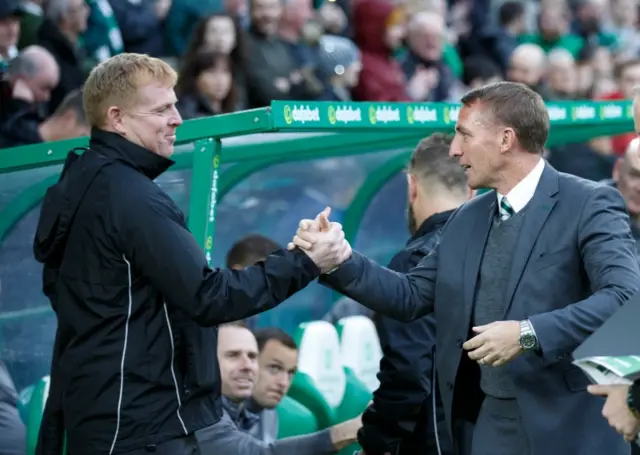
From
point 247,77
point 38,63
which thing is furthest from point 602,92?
point 38,63

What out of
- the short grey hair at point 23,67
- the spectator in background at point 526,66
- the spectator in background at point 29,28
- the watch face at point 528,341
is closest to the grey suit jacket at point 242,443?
the watch face at point 528,341

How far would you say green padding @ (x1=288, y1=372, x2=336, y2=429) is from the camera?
6.54m

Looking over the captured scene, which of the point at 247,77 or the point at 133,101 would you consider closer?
the point at 133,101

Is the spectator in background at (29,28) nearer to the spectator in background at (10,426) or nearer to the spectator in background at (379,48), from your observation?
the spectator in background at (379,48)

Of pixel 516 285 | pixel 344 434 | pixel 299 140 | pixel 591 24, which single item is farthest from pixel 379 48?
pixel 516 285

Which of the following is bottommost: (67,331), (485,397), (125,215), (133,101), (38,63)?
(485,397)

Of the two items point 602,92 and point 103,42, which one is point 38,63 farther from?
point 602,92

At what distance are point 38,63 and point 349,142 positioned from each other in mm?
2272

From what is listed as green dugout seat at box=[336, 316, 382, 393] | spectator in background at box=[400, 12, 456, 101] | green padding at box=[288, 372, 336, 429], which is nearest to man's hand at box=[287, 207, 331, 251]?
green padding at box=[288, 372, 336, 429]

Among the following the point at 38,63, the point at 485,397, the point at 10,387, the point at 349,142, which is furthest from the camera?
the point at 38,63

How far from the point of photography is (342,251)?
15.2ft

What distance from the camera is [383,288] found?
470 cm

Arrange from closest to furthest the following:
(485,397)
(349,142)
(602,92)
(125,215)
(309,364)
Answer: (125,215) < (485,397) < (349,142) < (309,364) < (602,92)

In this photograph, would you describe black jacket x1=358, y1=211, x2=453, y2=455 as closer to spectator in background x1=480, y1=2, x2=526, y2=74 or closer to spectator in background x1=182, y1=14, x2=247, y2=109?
spectator in background x1=182, y1=14, x2=247, y2=109
